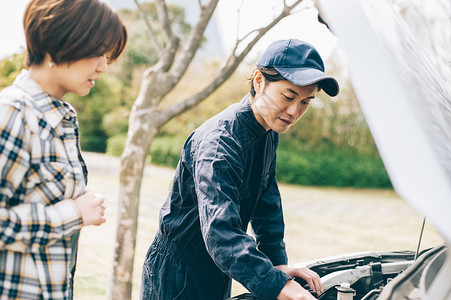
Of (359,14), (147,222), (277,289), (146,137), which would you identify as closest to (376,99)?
(359,14)

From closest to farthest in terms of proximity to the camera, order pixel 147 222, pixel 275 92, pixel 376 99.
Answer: pixel 376 99 < pixel 275 92 < pixel 147 222

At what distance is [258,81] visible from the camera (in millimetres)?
1755

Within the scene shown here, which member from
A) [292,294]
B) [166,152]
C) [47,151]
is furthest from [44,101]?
[166,152]

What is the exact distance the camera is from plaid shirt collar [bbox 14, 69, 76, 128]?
127 centimetres

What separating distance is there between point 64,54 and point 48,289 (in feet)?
2.15

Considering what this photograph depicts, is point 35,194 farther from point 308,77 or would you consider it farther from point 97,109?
point 97,109

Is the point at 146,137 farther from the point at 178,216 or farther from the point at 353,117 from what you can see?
the point at 353,117

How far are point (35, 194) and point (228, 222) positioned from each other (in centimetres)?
55

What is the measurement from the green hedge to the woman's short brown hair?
13.8 metres

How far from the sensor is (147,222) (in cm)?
781

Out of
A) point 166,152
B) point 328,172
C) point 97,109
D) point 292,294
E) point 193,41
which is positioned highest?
point 193,41

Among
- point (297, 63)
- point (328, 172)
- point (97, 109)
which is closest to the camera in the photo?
point (297, 63)

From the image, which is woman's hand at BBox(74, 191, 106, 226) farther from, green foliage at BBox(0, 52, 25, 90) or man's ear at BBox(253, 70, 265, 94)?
green foliage at BBox(0, 52, 25, 90)

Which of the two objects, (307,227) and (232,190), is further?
(307,227)
